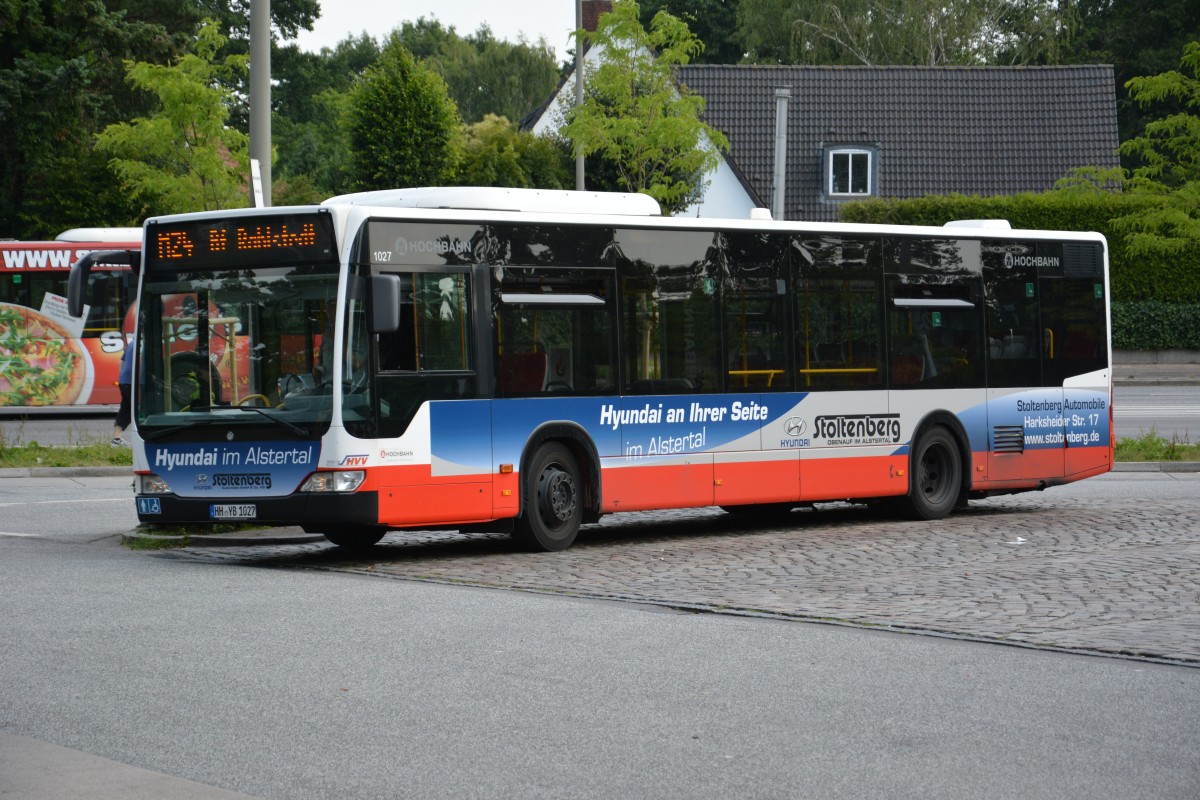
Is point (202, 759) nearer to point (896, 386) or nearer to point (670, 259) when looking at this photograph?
point (670, 259)

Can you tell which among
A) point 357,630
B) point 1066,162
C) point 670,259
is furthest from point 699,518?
point 1066,162

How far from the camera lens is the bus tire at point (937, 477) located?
17391 mm

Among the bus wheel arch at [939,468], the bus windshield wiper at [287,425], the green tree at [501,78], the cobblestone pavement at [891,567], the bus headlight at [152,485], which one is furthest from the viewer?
the green tree at [501,78]

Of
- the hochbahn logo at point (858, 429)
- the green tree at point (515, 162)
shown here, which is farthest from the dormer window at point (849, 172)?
the hochbahn logo at point (858, 429)

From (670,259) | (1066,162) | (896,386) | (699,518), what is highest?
(1066,162)

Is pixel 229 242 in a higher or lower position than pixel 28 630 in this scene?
higher

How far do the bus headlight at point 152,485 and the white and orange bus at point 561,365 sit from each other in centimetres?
3

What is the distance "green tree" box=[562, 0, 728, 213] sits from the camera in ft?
111

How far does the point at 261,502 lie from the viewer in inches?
519

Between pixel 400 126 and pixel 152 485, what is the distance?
38.3m

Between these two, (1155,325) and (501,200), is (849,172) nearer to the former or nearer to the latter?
(1155,325)

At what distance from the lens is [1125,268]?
45.7 meters

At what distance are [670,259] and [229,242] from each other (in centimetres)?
388

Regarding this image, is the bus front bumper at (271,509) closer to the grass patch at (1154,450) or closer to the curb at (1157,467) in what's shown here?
the curb at (1157,467)
